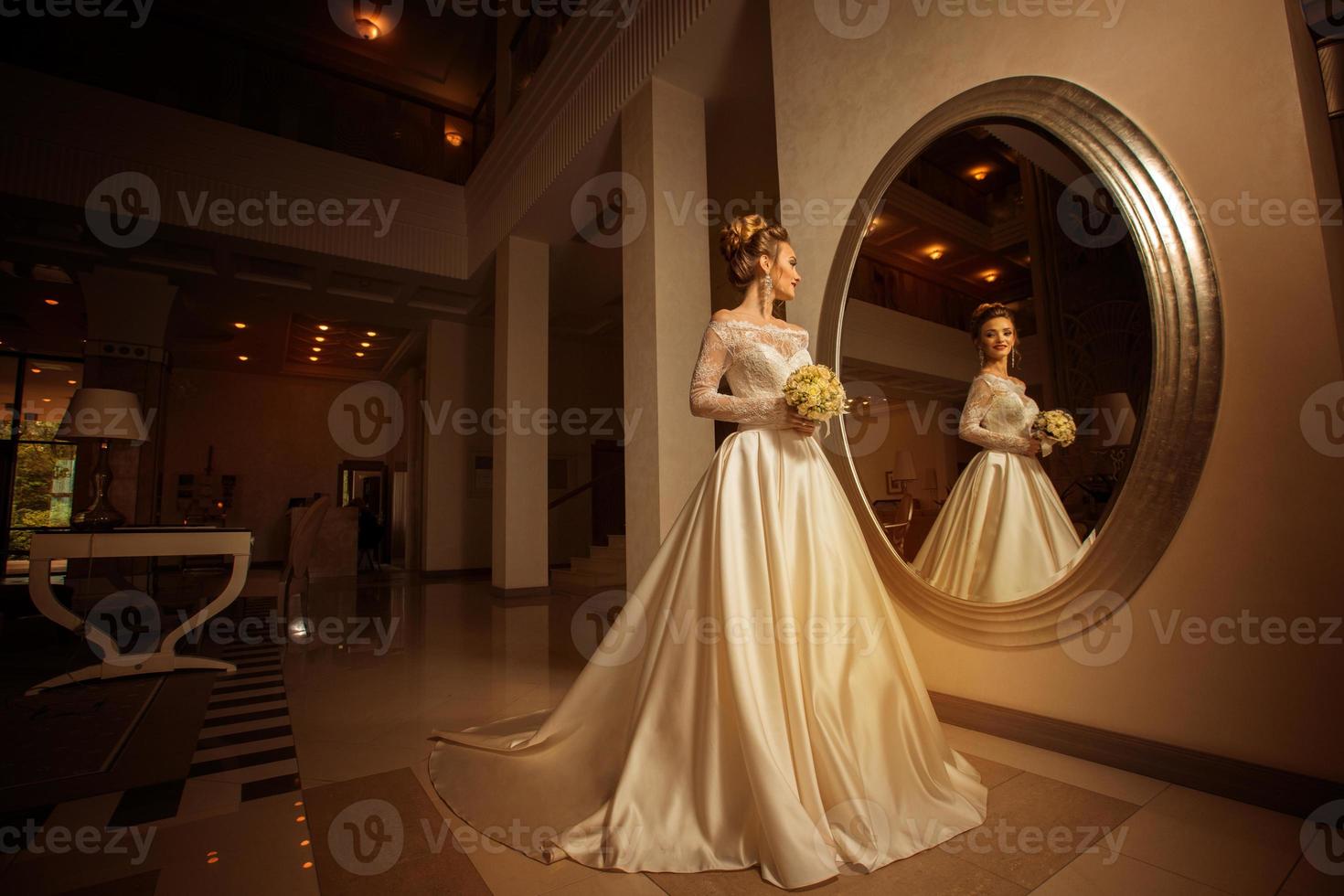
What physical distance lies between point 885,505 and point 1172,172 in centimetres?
151

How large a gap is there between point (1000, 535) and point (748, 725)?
1.33 m

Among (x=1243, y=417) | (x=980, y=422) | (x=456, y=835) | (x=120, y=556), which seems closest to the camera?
(x=456, y=835)

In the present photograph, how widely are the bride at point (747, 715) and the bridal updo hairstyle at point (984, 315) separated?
31.7 inches

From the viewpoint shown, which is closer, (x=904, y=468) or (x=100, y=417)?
(x=904, y=468)

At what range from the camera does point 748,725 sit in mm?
1548

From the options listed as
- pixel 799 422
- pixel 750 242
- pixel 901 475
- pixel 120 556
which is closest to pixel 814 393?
pixel 799 422

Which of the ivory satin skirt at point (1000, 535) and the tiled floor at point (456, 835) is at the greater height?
the ivory satin skirt at point (1000, 535)

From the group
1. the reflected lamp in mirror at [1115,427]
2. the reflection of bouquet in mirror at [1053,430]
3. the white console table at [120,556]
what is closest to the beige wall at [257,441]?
the white console table at [120,556]

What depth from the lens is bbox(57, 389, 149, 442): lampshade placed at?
13.3 feet

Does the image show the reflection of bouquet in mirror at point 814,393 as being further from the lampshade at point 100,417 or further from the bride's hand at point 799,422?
the lampshade at point 100,417

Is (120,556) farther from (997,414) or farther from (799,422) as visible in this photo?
(997,414)

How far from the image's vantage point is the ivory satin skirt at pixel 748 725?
4.99 ft

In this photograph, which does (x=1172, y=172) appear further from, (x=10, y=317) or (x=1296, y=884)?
(x=10, y=317)

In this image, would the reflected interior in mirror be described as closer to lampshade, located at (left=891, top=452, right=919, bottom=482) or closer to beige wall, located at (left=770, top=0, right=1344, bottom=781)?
lampshade, located at (left=891, top=452, right=919, bottom=482)
